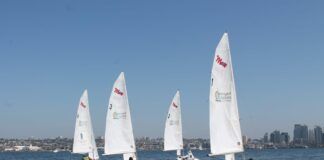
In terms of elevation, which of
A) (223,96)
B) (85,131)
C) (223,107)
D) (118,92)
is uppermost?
(118,92)

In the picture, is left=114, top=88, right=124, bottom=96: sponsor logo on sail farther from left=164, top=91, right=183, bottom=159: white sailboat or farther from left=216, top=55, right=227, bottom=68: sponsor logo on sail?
left=164, top=91, right=183, bottom=159: white sailboat

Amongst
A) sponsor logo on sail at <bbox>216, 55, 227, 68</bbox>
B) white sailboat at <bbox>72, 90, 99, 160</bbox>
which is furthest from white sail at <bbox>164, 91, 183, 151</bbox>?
sponsor logo on sail at <bbox>216, 55, 227, 68</bbox>

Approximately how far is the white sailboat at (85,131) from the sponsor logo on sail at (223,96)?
31497 mm

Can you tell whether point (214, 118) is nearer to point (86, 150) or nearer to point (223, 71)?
point (223, 71)

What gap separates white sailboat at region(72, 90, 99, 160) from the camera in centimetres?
5927

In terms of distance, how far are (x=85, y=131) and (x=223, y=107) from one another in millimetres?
33260

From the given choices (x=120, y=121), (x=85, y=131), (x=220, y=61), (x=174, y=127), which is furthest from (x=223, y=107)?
(x=174, y=127)

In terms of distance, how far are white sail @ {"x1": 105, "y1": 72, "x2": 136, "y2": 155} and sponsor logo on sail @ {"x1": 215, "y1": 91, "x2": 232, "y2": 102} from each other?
1617 cm

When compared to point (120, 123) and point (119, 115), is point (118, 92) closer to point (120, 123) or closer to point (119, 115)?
point (119, 115)

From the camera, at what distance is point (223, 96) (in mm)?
29375

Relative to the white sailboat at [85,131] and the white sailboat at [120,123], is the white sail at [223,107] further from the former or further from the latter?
the white sailboat at [85,131]

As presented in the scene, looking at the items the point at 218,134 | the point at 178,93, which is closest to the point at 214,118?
the point at 218,134

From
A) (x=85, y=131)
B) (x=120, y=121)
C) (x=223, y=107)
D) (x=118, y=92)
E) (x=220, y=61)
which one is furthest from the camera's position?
(x=85, y=131)

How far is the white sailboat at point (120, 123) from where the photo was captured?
4447 cm
